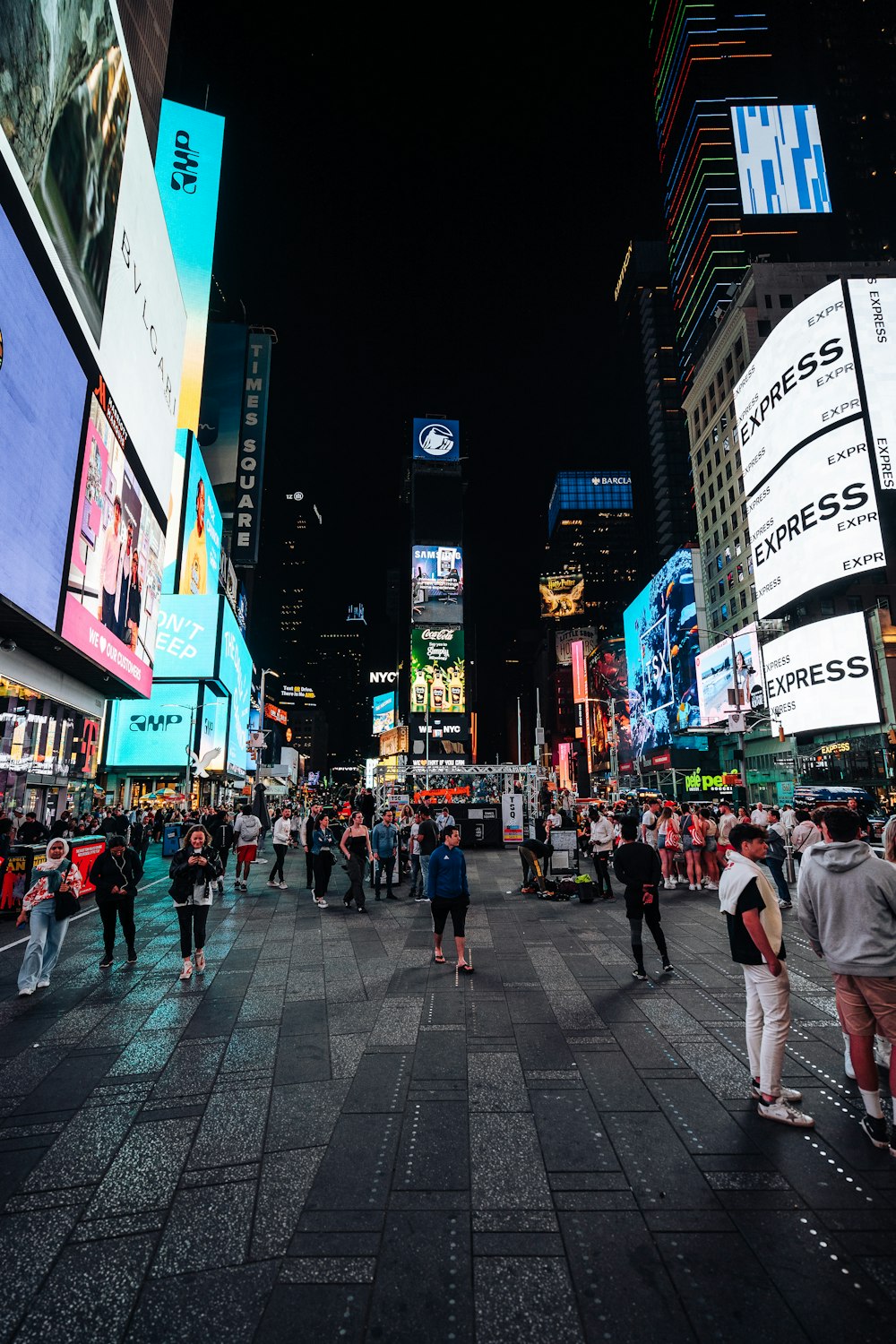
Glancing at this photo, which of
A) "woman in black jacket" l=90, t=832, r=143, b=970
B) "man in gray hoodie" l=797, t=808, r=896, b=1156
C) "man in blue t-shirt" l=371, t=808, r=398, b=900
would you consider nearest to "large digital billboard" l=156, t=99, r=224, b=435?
"man in blue t-shirt" l=371, t=808, r=398, b=900

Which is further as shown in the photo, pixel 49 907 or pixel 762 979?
pixel 49 907

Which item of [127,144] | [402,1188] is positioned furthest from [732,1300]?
[127,144]

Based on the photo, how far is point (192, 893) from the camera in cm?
786

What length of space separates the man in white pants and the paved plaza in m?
0.17

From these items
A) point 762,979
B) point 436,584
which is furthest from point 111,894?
point 436,584

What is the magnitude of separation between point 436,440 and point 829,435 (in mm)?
65974

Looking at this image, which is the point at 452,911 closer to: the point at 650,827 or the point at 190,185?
the point at 650,827

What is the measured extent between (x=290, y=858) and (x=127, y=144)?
2451 cm

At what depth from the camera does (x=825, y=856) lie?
14.2 feet

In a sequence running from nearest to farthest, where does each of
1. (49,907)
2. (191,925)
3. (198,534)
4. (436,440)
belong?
(49,907) → (191,925) → (198,534) → (436,440)

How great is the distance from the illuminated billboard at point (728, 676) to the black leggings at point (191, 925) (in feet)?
131

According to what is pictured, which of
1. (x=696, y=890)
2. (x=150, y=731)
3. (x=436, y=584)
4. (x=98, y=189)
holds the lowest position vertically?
(x=696, y=890)

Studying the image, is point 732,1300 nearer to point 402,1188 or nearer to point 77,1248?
point 402,1188

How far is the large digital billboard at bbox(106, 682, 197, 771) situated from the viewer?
108 feet
